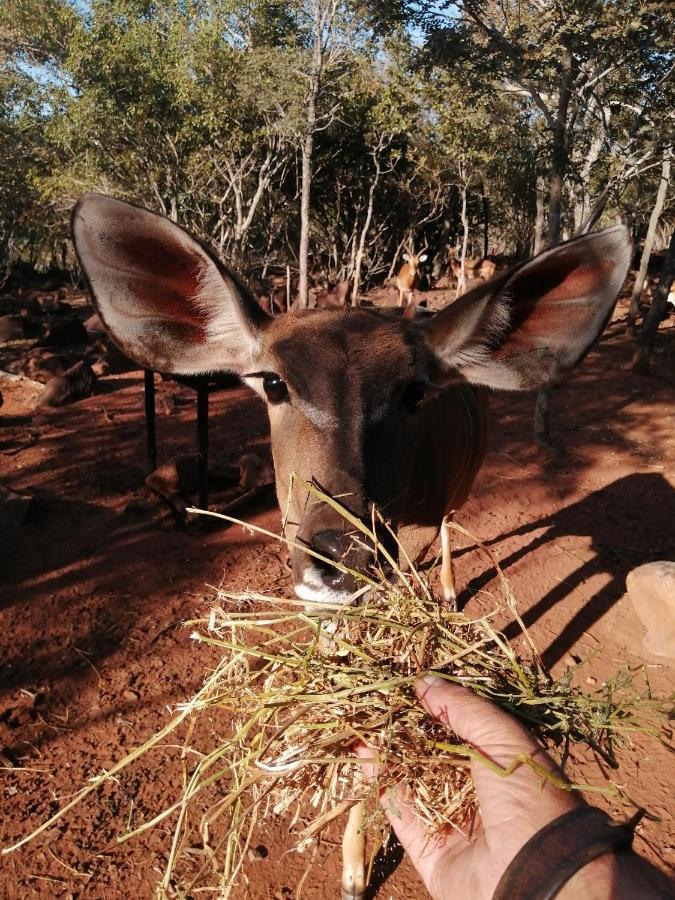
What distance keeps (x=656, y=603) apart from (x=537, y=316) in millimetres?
3950

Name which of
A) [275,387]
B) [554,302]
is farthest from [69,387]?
[554,302]

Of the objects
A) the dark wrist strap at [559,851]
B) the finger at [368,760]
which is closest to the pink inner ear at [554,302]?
the finger at [368,760]

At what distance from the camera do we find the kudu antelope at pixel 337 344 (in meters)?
2.90

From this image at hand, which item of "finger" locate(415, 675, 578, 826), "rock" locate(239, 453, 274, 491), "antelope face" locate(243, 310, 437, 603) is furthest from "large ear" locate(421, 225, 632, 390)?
"rock" locate(239, 453, 274, 491)

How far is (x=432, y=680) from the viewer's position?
189cm

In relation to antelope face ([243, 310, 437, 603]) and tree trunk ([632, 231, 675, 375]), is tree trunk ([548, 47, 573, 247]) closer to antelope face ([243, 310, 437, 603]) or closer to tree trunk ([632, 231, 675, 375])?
tree trunk ([632, 231, 675, 375])

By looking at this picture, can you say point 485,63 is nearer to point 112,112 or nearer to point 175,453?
point 175,453

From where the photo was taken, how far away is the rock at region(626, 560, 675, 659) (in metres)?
5.84

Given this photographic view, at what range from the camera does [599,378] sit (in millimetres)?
15195

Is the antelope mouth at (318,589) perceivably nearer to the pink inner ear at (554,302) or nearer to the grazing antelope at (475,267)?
the pink inner ear at (554,302)

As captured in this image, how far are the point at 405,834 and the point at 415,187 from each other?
36.9 metres

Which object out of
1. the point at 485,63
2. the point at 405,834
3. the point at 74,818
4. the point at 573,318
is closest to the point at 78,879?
the point at 74,818

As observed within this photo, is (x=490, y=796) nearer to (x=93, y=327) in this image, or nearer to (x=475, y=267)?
(x=93, y=327)

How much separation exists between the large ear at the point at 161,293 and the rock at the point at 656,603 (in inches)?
192
